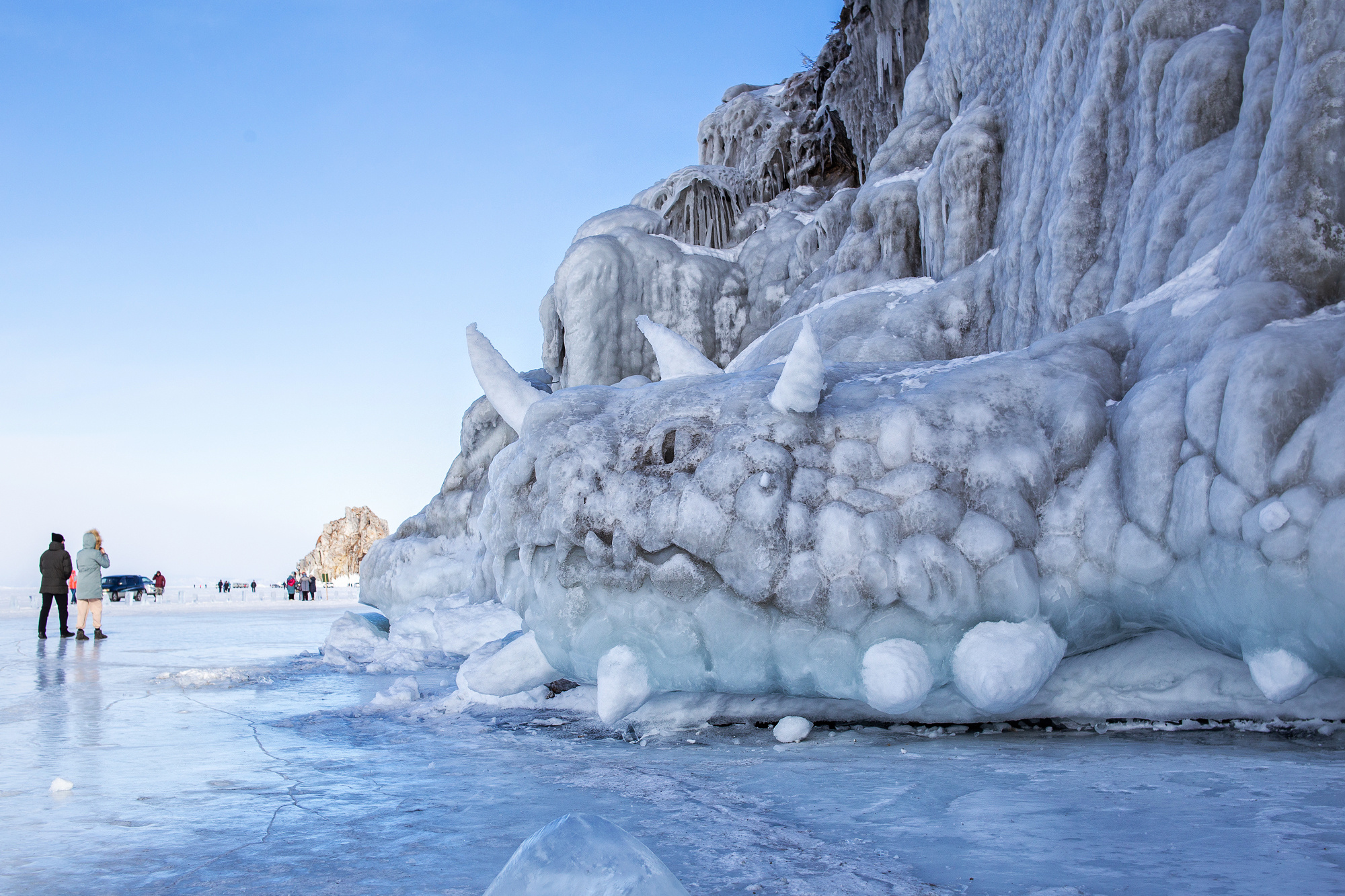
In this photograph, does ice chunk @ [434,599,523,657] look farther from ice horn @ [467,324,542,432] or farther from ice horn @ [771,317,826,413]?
ice horn @ [771,317,826,413]

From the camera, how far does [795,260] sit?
12.4 metres

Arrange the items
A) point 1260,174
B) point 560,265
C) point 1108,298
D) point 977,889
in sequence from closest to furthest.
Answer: point 977,889, point 1260,174, point 1108,298, point 560,265

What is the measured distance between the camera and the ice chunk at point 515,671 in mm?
4414

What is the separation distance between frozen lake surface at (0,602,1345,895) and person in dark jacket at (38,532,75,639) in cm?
637

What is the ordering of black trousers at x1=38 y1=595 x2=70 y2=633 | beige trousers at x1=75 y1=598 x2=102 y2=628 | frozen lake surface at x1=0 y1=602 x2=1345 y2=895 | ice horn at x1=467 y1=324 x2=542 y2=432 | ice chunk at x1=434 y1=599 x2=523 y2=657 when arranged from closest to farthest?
frozen lake surface at x1=0 y1=602 x2=1345 y2=895 < ice horn at x1=467 y1=324 x2=542 y2=432 < ice chunk at x1=434 y1=599 x2=523 y2=657 < beige trousers at x1=75 y1=598 x2=102 y2=628 < black trousers at x1=38 y1=595 x2=70 y2=633

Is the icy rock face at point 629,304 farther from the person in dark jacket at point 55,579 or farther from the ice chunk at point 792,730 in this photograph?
the ice chunk at point 792,730

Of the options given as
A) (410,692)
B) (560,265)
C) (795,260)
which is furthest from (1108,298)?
(560,265)

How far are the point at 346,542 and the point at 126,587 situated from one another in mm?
6973

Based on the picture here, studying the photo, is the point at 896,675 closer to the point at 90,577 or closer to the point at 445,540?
the point at 445,540

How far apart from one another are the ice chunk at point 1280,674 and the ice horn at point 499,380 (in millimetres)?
3100

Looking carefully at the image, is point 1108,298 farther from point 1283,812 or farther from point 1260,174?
point 1283,812

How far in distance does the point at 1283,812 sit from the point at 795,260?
1062 centimetres

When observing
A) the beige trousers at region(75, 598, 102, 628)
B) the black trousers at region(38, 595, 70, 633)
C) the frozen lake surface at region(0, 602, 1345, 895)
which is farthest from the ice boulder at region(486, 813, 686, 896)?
the black trousers at region(38, 595, 70, 633)

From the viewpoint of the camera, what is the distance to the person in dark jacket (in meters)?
10.1
